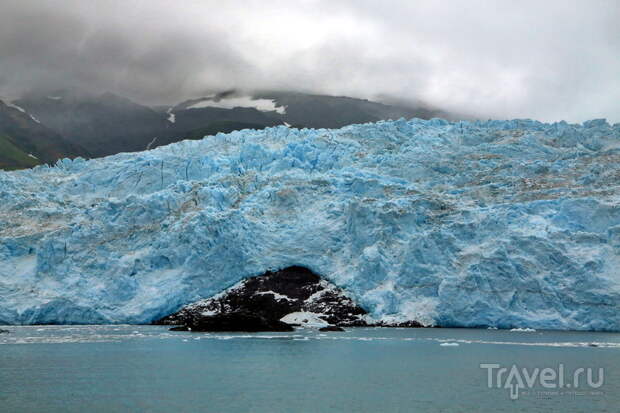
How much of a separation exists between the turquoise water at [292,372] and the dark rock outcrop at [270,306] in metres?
6.26

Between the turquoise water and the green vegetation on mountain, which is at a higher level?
the green vegetation on mountain

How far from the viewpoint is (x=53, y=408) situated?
1716cm

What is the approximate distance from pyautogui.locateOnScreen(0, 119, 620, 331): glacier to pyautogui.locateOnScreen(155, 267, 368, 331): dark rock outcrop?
878 millimetres

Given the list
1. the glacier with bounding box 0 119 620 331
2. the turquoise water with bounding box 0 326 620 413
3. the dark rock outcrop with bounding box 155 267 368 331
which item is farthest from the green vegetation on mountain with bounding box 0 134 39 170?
the turquoise water with bounding box 0 326 620 413

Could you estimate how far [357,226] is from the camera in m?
48.2

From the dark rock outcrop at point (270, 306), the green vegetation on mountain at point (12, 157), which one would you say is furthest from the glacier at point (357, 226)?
the green vegetation on mountain at point (12, 157)

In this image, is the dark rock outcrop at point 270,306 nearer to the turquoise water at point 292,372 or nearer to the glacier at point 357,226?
the glacier at point 357,226

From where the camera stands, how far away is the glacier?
137 ft

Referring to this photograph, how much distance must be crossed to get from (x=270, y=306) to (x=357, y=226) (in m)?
8.57

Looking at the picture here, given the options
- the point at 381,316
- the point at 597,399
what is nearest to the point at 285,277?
the point at 381,316

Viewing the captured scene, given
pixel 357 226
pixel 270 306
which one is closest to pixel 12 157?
pixel 270 306

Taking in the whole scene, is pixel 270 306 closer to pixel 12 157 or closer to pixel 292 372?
pixel 292 372

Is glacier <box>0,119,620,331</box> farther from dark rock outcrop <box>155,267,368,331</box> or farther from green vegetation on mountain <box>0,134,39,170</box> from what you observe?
green vegetation on mountain <box>0,134,39,170</box>

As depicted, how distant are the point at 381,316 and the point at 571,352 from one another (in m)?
17.4
